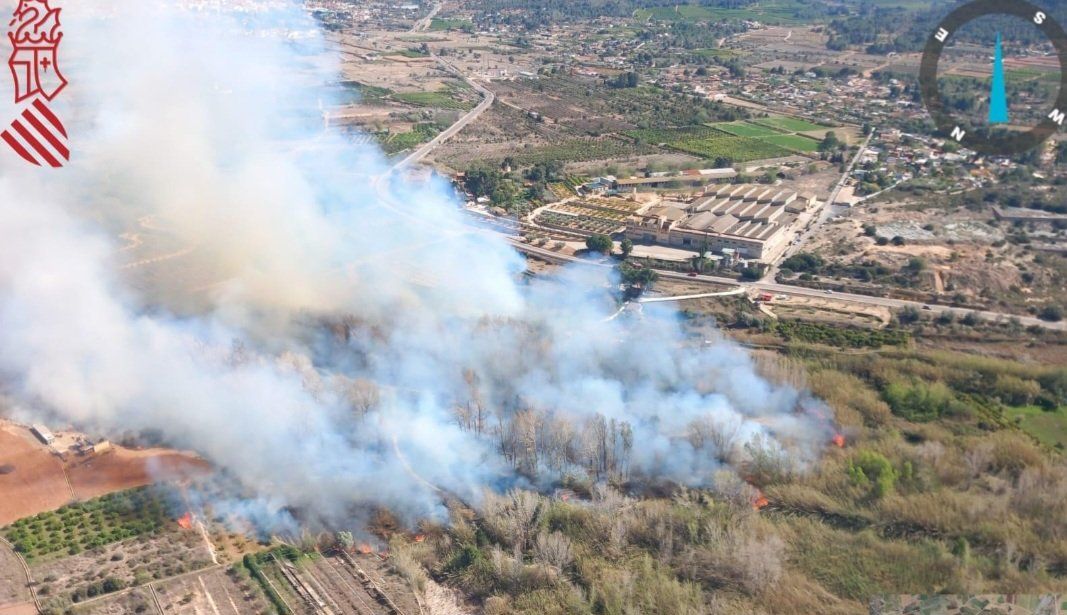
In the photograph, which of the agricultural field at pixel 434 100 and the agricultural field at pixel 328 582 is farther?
the agricultural field at pixel 434 100

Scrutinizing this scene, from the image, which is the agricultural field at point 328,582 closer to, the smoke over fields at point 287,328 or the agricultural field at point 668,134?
the smoke over fields at point 287,328

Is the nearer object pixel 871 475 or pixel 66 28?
pixel 871 475

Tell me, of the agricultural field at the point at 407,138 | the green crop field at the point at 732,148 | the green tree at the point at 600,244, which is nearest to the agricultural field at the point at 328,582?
the green tree at the point at 600,244

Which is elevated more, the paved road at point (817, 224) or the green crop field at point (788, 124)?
the green crop field at point (788, 124)

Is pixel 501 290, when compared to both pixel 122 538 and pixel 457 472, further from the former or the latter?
pixel 122 538

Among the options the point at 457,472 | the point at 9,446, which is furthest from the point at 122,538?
the point at 457,472

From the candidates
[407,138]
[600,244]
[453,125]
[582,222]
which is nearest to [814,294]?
[600,244]
